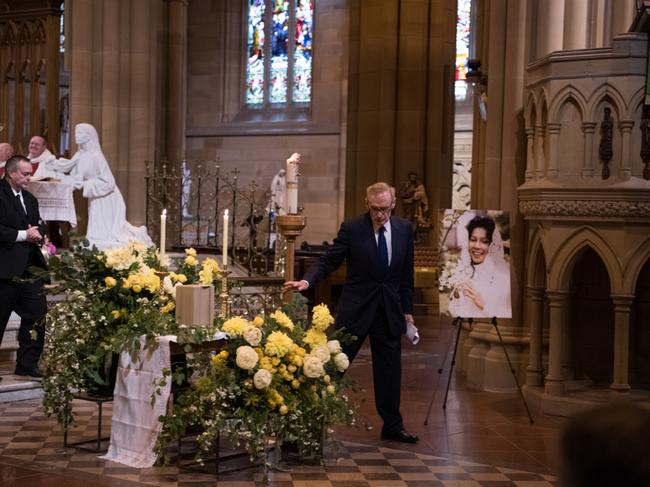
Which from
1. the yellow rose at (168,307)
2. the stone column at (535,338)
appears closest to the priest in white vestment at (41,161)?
the stone column at (535,338)

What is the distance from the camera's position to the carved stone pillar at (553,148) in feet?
26.3

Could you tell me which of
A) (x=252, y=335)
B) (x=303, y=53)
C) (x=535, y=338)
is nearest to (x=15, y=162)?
(x=252, y=335)

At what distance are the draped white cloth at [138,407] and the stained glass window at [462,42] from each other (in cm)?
1878

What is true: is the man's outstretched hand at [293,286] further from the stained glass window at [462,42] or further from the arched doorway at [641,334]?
the stained glass window at [462,42]

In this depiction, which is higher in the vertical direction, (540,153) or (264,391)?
(540,153)

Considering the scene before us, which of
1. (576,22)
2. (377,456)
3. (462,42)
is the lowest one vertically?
(377,456)

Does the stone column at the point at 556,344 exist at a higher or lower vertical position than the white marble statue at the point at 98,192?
lower

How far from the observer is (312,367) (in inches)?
228

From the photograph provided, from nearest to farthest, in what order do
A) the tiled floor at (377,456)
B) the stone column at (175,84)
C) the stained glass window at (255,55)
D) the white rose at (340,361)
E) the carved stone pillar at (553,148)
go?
the tiled floor at (377,456), the white rose at (340,361), the carved stone pillar at (553,148), the stone column at (175,84), the stained glass window at (255,55)

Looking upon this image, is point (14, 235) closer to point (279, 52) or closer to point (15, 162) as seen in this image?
point (15, 162)

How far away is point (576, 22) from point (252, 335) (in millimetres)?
4645

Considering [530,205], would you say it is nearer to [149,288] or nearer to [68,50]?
[149,288]

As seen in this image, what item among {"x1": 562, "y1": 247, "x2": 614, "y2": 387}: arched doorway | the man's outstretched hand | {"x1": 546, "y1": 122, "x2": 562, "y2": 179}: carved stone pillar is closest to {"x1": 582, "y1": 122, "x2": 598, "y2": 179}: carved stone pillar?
{"x1": 546, "y1": 122, "x2": 562, "y2": 179}: carved stone pillar

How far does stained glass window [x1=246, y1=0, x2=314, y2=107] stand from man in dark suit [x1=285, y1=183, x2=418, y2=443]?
678 inches
